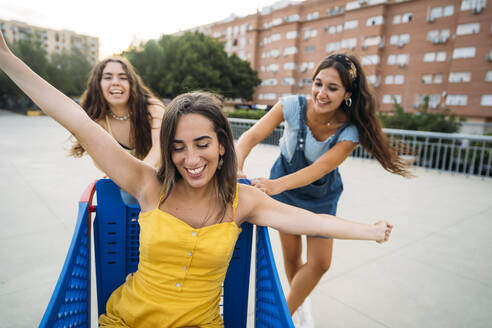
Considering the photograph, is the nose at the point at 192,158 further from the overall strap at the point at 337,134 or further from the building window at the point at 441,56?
the building window at the point at 441,56

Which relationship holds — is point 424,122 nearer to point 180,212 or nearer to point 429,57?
point 180,212

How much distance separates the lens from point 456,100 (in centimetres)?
3284

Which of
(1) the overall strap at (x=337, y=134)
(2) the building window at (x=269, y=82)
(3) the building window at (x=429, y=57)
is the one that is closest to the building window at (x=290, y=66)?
(2) the building window at (x=269, y=82)

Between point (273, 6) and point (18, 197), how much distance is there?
53905 millimetres

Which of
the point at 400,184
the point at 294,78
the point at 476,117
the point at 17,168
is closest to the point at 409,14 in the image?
the point at 476,117

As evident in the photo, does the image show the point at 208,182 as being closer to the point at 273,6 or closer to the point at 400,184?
the point at 400,184

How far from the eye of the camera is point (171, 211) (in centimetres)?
134

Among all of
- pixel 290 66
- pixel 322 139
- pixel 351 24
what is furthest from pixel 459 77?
pixel 322 139

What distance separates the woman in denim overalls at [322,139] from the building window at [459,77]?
37326 millimetres

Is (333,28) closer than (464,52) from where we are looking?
No

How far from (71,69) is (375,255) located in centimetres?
3826

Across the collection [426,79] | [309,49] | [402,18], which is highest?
[402,18]

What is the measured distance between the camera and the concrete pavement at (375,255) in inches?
90.8

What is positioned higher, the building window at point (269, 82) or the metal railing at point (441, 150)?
the building window at point (269, 82)
